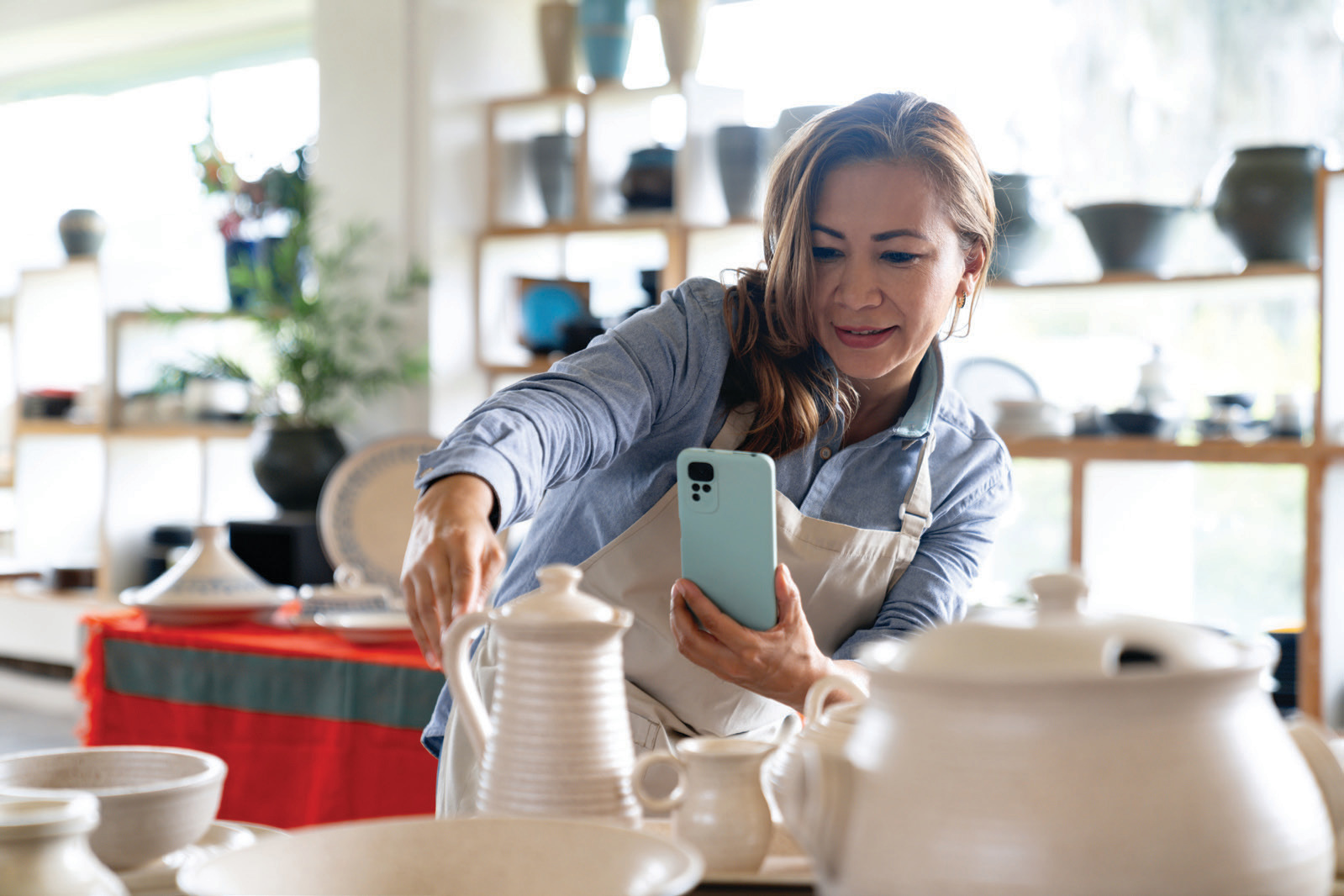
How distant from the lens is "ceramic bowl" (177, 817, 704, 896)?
0.68 metres

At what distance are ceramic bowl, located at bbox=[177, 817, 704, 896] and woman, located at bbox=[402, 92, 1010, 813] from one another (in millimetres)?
513

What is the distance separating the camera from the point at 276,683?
2.50 metres

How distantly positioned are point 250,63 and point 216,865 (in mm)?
5094

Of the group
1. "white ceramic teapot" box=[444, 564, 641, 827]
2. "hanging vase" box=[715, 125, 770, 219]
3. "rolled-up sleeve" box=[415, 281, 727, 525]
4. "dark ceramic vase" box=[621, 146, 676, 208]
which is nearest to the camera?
"white ceramic teapot" box=[444, 564, 641, 827]

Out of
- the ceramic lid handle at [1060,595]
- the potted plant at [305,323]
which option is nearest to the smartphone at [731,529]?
the ceramic lid handle at [1060,595]

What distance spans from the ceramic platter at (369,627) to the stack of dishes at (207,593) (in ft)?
0.58

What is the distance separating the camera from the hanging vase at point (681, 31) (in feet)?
12.5

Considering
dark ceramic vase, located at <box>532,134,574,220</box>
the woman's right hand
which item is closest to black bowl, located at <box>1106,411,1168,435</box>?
dark ceramic vase, located at <box>532,134,574,220</box>

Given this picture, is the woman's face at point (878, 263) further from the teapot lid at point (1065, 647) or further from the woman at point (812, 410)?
the teapot lid at point (1065, 647)

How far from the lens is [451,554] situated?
2.89 ft

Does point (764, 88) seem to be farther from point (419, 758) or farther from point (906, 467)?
point (906, 467)

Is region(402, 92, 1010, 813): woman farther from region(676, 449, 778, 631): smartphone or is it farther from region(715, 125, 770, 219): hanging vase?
region(715, 125, 770, 219): hanging vase

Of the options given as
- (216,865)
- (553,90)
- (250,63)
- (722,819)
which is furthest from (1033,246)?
(250,63)

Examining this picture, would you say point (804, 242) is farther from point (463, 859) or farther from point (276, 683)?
point (276, 683)
